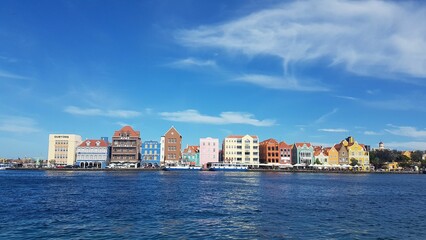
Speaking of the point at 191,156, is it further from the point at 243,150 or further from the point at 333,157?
the point at 333,157

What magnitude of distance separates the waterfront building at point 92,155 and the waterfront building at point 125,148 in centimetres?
410

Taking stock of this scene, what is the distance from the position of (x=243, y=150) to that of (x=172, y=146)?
2914 cm

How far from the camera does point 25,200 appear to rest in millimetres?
37625

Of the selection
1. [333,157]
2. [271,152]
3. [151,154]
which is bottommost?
[333,157]

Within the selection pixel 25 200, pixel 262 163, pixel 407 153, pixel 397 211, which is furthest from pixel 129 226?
pixel 407 153

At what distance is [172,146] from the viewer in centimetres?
14900

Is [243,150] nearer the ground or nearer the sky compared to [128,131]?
nearer the ground

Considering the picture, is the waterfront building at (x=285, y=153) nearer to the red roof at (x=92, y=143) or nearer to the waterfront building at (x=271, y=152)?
the waterfront building at (x=271, y=152)

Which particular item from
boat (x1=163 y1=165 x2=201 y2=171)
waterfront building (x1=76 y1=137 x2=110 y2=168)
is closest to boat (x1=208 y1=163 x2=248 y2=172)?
boat (x1=163 y1=165 x2=201 y2=171)

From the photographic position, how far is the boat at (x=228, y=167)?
142 metres

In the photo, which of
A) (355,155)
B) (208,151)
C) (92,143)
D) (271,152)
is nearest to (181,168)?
(208,151)

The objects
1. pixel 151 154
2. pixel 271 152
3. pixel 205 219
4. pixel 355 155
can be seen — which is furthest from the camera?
pixel 355 155

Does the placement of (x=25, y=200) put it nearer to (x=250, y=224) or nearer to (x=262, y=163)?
(x=250, y=224)

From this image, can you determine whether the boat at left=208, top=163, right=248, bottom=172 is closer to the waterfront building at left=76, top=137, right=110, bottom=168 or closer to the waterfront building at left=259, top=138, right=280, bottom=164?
the waterfront building at left=259, top=138, right=280, bottom=164
